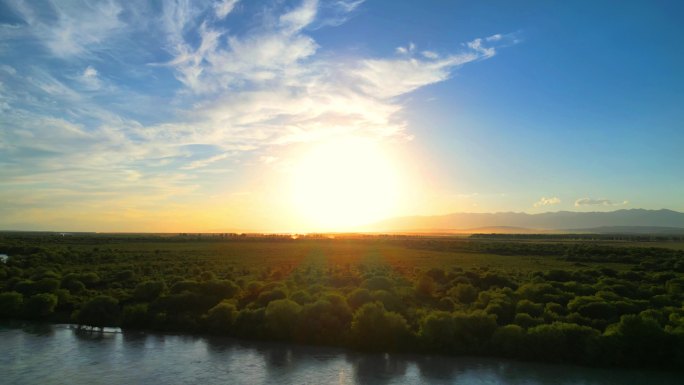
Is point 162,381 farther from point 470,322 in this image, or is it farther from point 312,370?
point 470,322

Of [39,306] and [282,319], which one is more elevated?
[39,306]

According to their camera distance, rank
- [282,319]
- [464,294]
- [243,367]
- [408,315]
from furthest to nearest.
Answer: [464,294], [408,315], [282,319], [243,367]

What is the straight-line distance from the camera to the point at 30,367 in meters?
23.0

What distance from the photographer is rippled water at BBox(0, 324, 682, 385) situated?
22000mm

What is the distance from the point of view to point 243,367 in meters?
23.7

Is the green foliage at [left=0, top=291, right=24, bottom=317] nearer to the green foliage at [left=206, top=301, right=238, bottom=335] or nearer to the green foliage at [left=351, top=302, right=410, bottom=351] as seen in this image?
the green foliage at [left=206, top=301, right=238, bottom=335]

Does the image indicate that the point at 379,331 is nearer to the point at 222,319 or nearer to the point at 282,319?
the point at 282,319

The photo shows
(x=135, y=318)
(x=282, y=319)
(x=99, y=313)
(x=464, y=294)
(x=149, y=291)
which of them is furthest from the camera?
(x=464, y=294)

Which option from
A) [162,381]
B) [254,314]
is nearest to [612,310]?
[254,314]

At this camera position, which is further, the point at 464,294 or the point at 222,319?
the point at 464,294

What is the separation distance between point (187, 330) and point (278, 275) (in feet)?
77.4

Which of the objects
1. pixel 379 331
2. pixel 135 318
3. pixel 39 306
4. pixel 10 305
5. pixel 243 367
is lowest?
pixel 243 367

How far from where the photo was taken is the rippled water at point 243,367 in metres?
22.0

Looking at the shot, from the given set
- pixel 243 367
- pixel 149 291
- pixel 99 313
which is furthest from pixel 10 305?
pixel 243 367
